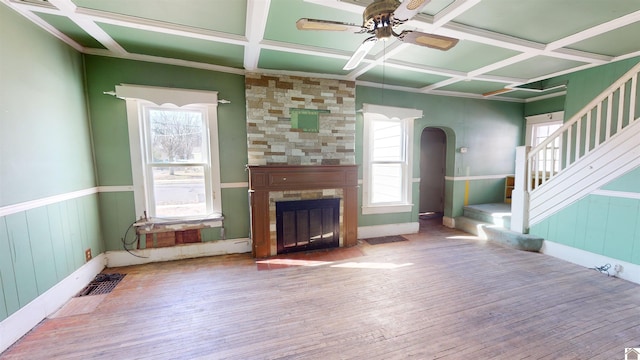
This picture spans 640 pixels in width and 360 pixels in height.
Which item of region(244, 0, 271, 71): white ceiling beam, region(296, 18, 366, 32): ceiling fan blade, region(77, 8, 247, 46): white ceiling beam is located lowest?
region(296, 18, 366, 32): ceiling fan blade

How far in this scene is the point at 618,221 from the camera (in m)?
2.95

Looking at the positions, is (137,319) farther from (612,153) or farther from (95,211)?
(612,153)

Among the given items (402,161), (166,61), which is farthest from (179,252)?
(402,161)

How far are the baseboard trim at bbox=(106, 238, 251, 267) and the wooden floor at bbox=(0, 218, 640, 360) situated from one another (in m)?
0.14

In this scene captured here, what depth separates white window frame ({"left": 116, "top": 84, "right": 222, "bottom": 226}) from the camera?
10.0 ft

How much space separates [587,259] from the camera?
3.19 metres

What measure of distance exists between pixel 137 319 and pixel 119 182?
184 cm

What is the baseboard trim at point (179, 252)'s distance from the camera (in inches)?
127

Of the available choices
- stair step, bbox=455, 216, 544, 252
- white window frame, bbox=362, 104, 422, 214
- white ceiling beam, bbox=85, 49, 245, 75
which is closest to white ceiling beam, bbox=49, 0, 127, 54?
white ceiling beam, bbox=85, 49, 245, 75

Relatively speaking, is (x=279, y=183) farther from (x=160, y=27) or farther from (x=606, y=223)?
(x=606, y=223)

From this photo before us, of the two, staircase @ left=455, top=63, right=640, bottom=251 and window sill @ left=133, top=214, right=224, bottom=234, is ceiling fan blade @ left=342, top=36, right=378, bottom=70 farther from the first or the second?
staircase @ left=455, top=63, right=640, bottom=251

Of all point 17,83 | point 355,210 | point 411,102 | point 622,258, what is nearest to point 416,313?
point 355,210

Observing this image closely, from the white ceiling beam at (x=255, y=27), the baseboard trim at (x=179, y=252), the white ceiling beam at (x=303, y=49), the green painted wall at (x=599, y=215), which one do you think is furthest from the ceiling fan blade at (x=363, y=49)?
the green painted wall at (x=599, y=215)

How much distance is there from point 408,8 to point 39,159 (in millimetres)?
3298
